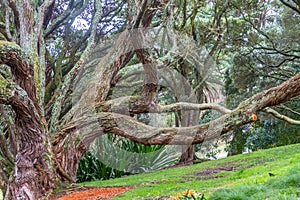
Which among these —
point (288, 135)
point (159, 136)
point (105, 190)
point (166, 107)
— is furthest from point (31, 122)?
point (288, 135)

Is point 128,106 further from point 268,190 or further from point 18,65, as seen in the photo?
point 268,190

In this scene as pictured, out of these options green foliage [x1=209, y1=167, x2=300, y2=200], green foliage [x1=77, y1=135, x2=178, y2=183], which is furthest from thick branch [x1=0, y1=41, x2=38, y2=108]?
green foliage [x1=77, y1=135, x2=178, y2=183]

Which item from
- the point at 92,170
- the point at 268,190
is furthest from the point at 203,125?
the point at 92,170

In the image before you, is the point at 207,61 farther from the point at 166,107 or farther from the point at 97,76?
the point at 97,76

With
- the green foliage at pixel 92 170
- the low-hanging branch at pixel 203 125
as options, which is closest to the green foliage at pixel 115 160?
the green foliage at pixel 92 170

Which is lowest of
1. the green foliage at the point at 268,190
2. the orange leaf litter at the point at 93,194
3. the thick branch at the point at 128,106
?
the orange leaf litter at the point at 93,194

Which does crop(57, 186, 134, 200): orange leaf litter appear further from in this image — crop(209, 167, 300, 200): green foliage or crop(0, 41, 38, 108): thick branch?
crop(209, 167, 300, 200): green foliage

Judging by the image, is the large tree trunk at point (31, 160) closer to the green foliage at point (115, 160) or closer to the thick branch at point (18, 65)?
the thick branch at point (18, 65)

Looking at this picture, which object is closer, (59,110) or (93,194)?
(93,194)

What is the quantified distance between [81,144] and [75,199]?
1.42 m

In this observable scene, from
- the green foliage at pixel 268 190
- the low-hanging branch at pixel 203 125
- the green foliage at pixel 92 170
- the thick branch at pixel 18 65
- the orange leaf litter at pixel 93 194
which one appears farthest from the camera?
the green foliage at pixel 92 170

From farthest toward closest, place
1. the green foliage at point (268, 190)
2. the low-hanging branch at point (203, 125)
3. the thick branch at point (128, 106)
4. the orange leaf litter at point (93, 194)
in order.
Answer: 1. the thick branch at point (128, 106)
2. the low-hanging branch at point (203, 125)
3. the orange leaf litter at point (93, 194)
4. the green foliage at point (268, 190)

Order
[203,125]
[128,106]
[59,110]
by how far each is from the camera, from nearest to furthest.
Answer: [203,125] → [59,110] → [128,106]

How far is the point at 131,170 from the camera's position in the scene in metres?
9.93
